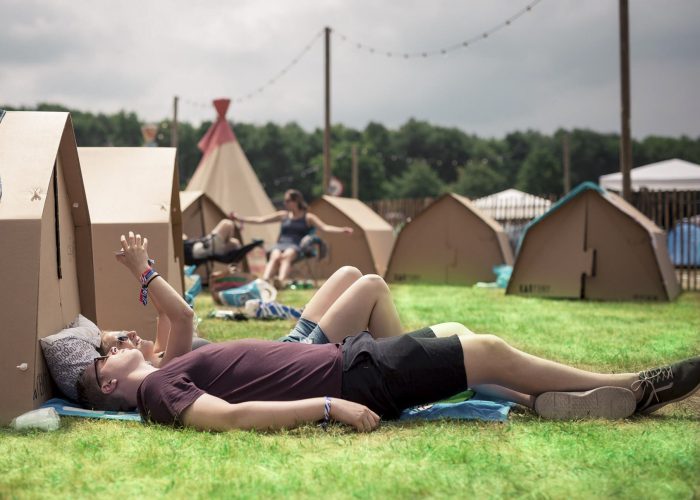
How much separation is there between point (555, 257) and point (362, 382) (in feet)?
23.4

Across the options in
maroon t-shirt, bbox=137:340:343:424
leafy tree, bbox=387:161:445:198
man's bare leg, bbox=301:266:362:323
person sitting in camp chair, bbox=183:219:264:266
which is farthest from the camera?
leafy tree, bbox=387:161:445:198

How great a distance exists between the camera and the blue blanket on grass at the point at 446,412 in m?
3.27

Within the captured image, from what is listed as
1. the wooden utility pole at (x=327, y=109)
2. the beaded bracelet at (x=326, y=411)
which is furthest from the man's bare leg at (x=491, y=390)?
the wooden utility pole at (x=327, y=109)

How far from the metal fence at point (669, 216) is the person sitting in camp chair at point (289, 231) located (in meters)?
2.13

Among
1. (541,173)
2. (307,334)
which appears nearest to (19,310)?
(307,334)

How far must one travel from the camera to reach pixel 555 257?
9797 mm

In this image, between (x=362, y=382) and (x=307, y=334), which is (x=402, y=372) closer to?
(x=362, y=382)

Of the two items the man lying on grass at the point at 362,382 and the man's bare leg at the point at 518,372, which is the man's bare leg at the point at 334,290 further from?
the man's bare leg at the point at 518,372

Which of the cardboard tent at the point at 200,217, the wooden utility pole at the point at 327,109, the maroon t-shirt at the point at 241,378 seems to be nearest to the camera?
the maroon t-shirt at the point at 241,378

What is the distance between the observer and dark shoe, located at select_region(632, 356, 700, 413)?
3148 millimetres

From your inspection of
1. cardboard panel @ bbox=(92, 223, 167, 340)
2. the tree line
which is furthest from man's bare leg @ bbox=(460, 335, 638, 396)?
the tree line

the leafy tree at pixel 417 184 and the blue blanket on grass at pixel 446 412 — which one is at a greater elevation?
the leafy tree at pixel 417 184

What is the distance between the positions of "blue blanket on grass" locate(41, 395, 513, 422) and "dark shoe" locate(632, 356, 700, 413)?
53 cm

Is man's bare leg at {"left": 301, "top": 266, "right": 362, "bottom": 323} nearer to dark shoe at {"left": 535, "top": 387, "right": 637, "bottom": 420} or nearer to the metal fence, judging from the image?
dark shoe at {"left": 535, "top": 387, "right": 637, "bottom": 420}
